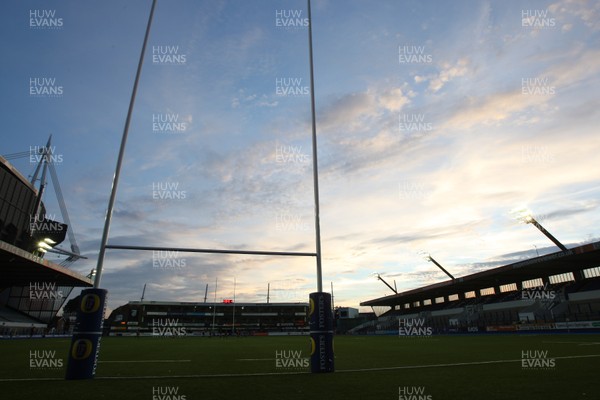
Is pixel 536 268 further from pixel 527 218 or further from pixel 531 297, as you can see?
pixel 527 218

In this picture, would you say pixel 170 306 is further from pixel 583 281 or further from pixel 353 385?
pixel 353 385

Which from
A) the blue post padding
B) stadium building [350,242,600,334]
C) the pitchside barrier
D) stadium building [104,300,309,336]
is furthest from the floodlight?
stadium building [104,300,309,336]

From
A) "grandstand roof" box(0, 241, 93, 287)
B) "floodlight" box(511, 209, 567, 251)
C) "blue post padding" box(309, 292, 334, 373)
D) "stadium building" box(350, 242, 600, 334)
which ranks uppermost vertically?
"floodlight" box(511, 209, 567, 251)

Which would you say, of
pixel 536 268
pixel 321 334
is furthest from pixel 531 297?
pixel 321 334

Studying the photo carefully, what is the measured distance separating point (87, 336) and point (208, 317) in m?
93.3

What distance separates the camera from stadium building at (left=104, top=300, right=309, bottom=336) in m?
86.4

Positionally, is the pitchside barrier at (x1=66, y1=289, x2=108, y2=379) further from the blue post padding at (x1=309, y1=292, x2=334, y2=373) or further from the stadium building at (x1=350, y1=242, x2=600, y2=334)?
the stadium building at (x1=350, y1=242, x2=600, y2=334)

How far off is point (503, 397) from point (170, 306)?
9675 cm

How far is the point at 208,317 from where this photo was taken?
304 ft

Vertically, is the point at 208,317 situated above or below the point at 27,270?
below

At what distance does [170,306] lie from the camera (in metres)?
90.2

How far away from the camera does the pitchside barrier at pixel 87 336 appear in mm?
6375

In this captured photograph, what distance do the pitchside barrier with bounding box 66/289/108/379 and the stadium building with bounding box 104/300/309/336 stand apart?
82223 mm

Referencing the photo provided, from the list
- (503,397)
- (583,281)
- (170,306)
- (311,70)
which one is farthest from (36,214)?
(583,281)
